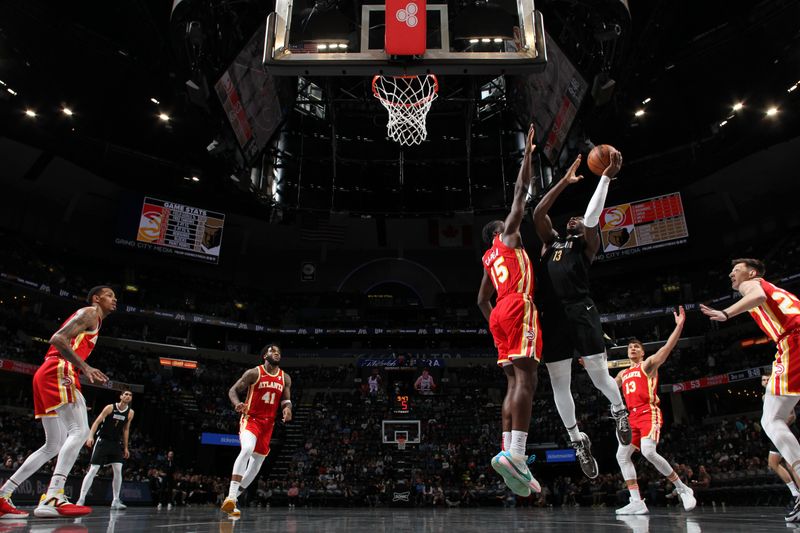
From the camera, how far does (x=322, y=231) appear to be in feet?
99.8

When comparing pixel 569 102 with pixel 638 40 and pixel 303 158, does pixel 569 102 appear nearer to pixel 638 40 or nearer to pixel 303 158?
pixel 638 40

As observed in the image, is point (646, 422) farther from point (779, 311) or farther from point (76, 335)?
point (76, 335)

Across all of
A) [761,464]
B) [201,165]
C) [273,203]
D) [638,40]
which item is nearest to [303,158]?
→ [273,203]

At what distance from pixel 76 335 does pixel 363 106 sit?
20884 millimetres

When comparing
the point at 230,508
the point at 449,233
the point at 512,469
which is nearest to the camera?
the point at 512,469

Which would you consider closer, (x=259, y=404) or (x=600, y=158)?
(x=600, y=158)

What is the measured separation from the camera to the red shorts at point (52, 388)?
5.91 metres

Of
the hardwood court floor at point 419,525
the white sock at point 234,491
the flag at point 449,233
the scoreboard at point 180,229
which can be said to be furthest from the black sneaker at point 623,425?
the flag at point 449,233

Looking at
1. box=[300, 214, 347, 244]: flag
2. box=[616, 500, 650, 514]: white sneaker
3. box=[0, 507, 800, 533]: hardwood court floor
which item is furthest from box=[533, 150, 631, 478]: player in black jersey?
box=[300, 214, 347, 244]: flag

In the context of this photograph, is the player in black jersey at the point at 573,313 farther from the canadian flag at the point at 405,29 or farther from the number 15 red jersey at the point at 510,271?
the canadian flag at the point at 405,29

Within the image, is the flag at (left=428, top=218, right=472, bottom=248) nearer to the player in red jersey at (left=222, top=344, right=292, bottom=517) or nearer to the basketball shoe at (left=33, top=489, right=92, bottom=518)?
the player in red jersey at (left=222, top=344, right=292, bottom=517)

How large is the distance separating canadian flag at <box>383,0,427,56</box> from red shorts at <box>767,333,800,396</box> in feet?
17.1

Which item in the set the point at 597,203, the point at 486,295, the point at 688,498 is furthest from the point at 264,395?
the point at 688,498

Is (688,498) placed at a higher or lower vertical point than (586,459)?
lower
